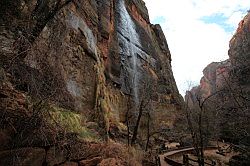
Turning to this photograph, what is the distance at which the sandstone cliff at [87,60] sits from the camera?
7.60 meters

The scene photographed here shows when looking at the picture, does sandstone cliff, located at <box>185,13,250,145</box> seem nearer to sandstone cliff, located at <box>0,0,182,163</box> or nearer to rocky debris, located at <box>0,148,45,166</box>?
sandstone cliff, located at <box>0,0,182,163</box>

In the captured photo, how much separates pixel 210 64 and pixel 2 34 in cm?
11986

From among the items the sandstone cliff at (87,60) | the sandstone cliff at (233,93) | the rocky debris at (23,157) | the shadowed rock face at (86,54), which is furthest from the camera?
the sandstone cliff at (233,93)

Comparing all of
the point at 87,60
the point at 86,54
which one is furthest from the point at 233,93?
the point at 86,54

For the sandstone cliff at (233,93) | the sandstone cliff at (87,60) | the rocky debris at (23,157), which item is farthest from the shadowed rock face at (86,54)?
the sandstone cliff at (233,93)

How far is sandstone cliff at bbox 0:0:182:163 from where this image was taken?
7.60 meters

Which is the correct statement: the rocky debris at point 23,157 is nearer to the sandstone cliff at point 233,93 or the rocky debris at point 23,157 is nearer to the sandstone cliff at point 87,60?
the sandstone cliff at point 87,60

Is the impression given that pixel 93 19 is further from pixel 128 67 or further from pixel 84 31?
pixel 128 67

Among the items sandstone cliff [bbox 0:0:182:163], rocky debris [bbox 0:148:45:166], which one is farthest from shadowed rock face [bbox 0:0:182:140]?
rocky debris [bbox 0:148:45:166]

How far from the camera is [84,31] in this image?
1964 cm

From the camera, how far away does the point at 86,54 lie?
1880 centimetres

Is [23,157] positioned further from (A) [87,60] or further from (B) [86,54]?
(B) [86,54]

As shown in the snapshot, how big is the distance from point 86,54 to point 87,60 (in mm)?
491

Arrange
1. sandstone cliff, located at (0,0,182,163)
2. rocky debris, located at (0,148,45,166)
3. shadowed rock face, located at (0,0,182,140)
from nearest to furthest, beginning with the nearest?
1. rocky debris, located at (0,148,45,166)
2. sandstone cliff, located at (0,0,182,163)
3. shadowed rock face, located at (0,0,182,140)
